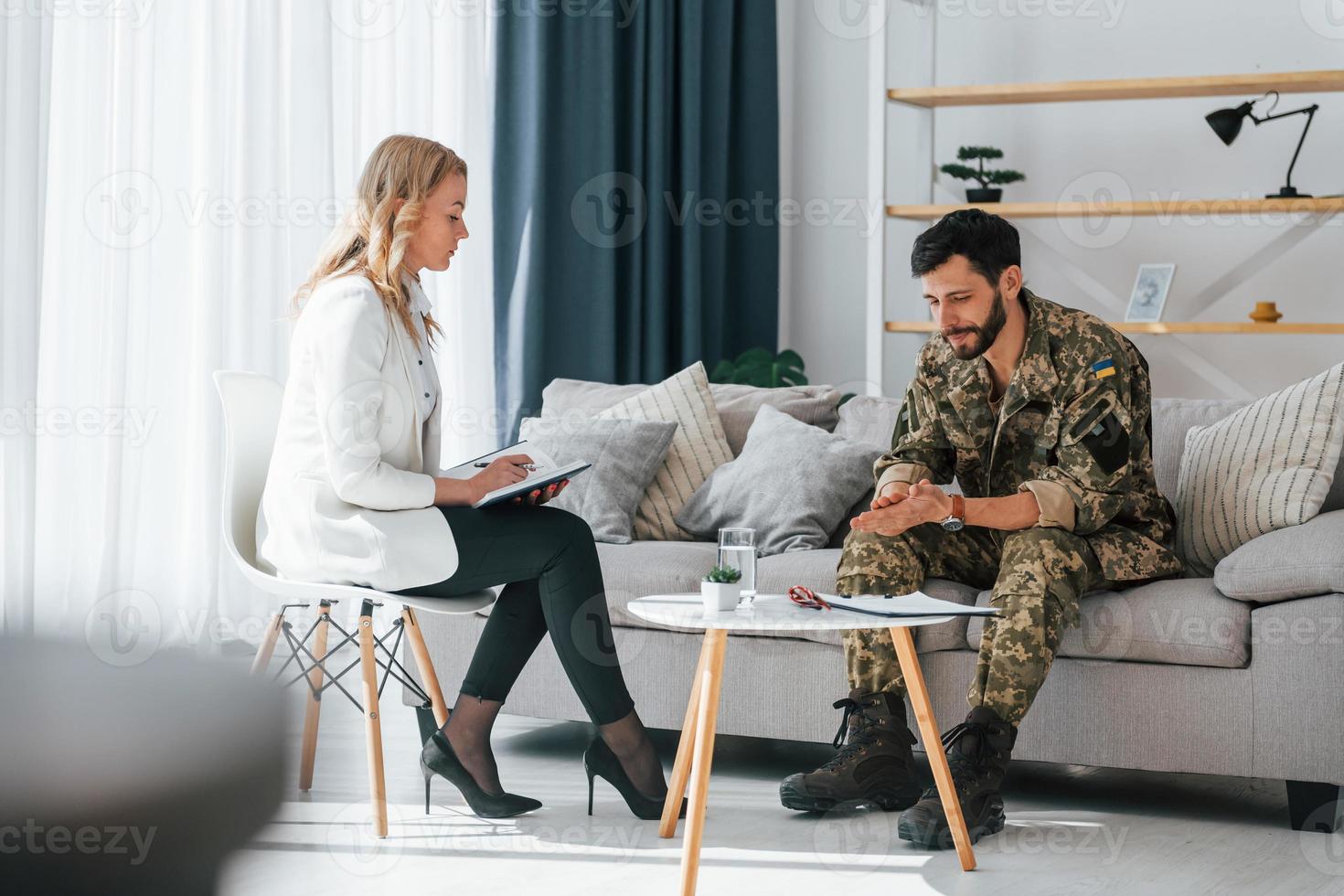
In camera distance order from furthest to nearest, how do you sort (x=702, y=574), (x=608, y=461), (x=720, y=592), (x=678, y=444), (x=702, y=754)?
(x=678, y=444), (x=608, y=461), (x=702, y=574), (x=720, y=592), (x=702, y=754)

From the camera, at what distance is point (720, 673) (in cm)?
194

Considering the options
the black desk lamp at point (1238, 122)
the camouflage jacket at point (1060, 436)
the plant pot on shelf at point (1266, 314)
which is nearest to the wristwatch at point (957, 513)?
the camouflage jacket at point (1060, 436)

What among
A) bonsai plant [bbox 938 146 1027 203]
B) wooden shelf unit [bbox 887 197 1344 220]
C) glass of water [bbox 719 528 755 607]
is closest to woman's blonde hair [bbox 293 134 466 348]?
glass of water [bbox 719 528 755 607]

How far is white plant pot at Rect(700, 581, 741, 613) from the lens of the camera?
2010 mm

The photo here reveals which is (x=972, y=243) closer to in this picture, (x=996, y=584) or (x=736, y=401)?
(x=996, y=584)

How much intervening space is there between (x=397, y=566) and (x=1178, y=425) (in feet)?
5.24

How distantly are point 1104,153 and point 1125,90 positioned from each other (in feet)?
1.33

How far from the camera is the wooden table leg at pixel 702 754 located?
6.06 ft

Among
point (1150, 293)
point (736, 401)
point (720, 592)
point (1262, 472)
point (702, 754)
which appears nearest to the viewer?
point (702, 754)

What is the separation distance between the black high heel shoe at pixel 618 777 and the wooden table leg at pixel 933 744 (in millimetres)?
431

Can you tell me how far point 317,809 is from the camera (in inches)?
93.7

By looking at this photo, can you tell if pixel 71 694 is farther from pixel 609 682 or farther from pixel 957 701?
pixel 957 701

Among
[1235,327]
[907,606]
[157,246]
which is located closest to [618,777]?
[907,606]

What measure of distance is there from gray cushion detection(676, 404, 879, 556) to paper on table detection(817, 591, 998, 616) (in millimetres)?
809
